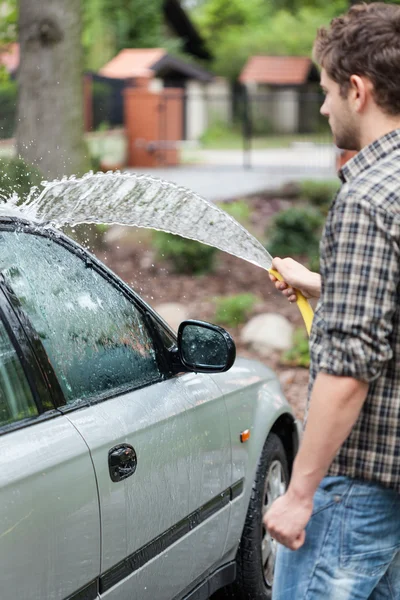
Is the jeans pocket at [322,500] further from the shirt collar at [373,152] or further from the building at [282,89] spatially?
the building at [282,89]

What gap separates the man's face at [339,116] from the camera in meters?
2.29

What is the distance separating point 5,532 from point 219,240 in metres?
1.60

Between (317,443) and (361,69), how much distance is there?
0.84 m

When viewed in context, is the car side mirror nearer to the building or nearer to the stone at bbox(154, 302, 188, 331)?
the stone at bbox(154, 302, 188, 331)

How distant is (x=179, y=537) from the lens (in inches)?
127

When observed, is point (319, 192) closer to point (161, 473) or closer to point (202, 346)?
point (202, 346)

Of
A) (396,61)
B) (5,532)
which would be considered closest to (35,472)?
(5,532)

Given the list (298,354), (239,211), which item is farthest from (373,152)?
(239,211)

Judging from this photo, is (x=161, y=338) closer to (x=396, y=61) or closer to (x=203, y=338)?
(x=203, y=338)

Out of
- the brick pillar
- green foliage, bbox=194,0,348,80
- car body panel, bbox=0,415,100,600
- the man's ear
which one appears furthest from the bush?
green foliage, bbox=194,0,348,80

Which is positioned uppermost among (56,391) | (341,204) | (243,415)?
(341,204)

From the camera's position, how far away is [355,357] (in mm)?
2105

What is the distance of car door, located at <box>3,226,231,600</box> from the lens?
2807 mm

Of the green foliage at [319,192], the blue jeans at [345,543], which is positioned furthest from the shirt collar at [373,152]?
the green foliage at [319,192]
